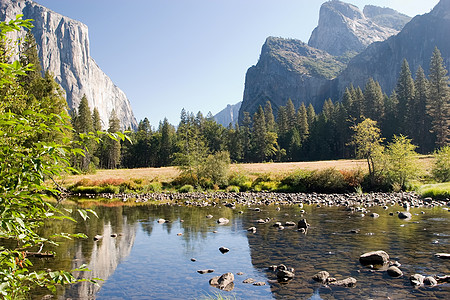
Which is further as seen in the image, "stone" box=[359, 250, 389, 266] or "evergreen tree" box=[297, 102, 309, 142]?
"evergreen tree" box=[297, 102, 309, 142]

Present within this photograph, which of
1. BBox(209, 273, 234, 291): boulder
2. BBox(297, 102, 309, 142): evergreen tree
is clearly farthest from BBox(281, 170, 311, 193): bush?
BBox(297, 102, 309, 142): evergreen tree

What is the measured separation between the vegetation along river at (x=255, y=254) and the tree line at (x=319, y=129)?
6379cm

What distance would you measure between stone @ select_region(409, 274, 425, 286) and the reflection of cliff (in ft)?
29.4

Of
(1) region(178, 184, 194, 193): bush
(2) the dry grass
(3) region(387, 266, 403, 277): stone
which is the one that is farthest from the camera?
(2) the dry grass

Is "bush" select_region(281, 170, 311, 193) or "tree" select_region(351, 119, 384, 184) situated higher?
"tree" select_region(351, 119, 384, 184)

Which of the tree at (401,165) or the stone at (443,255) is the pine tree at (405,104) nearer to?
the tree at (401,165)

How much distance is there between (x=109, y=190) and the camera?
4419 cm

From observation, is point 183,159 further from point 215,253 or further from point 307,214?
point 215,253

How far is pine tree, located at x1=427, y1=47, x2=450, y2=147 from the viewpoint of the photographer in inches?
2968

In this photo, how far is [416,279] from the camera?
940 centimetres

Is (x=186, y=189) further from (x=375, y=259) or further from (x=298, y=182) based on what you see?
(x=375, y=259)

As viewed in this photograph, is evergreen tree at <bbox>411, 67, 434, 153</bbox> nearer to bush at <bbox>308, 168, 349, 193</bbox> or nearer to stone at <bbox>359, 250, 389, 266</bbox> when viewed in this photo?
bush at <bbox>308, 168, 349, 193</bbox>

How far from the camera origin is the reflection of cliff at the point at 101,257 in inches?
382

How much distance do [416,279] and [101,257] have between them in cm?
1172
